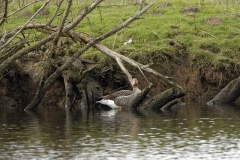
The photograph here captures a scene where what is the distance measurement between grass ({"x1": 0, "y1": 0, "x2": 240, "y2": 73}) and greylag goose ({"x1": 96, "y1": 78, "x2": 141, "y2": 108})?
1.54 meters

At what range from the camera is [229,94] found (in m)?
21.0

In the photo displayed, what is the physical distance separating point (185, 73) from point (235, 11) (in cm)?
603

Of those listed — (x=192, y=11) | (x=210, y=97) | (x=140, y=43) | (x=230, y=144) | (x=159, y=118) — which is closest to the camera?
(x=230, y=144)

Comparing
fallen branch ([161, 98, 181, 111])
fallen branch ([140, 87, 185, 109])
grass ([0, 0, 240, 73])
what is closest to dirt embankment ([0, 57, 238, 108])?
grass ([0, 0, 240, 73])

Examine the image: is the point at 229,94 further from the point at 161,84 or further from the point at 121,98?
the point at 121,98

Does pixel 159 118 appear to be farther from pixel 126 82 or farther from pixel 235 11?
pixel 235 11

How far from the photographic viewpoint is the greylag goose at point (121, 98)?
20.2m

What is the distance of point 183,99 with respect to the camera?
22.5 meters

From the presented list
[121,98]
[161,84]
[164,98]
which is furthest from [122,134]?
[161,84]

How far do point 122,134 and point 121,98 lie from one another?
6.09 m

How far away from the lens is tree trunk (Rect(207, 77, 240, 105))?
820 inches

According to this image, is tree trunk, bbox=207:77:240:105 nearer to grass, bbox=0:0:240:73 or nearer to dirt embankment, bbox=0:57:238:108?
dirt embankment, bbox=0:57:238:108

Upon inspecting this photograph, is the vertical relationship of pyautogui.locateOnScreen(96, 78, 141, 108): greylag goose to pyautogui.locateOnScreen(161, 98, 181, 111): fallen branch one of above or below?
above

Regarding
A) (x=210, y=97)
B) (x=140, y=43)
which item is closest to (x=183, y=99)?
(x=210, y=97)
